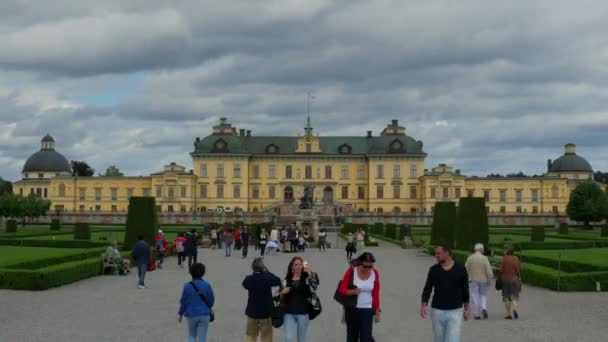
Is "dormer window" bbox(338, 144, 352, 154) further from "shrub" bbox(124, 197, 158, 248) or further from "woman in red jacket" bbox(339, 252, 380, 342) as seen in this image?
"woman in red jacket" bbox(339, 252, 380, 342)

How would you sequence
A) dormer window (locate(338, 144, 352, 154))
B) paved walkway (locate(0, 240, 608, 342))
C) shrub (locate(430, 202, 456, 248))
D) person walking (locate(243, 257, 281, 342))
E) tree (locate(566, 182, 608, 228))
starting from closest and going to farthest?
1. person walking (locate(243, 257, 281, 342))
2. paved walkway (locate(0, 240, 608, 342))
3. shrub (locate(430, 202, 456, 248))
4. tree (locate(566, 182, 608, 228))
5. dormer window (locate(338, 144, 352, 154))

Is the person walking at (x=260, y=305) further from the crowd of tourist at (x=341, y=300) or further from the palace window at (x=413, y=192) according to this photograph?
the palace window at (x=413, y=192)

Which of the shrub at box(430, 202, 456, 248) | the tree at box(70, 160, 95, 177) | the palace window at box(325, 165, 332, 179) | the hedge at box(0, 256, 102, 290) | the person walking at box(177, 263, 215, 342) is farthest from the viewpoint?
the tree at box(70, 160, 95, 177)

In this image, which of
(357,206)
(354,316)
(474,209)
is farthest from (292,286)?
(357,206)

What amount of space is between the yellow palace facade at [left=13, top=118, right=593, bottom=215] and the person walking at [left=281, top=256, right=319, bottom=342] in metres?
68.9

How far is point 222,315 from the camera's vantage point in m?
12.8

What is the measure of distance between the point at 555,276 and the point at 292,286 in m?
10.1

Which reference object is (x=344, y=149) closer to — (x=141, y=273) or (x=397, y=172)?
(x=397, y=172)

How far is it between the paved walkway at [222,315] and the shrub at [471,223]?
7944 mm

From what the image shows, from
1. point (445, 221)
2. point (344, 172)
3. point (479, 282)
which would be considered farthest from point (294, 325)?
point (344, 172)

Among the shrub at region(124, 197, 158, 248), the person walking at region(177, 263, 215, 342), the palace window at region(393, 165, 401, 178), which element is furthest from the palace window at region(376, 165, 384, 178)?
the person walking at region(177, 263, 215, 342)

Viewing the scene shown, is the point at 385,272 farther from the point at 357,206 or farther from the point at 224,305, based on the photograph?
the point at 357,206

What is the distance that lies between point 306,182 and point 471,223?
175 feet

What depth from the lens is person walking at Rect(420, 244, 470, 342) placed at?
8000mm
